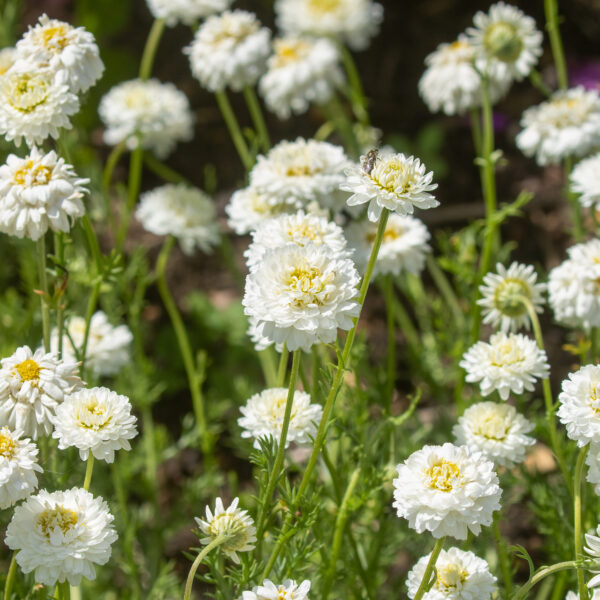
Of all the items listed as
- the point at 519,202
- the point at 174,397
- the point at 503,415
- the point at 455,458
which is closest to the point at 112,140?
the point at 174,397

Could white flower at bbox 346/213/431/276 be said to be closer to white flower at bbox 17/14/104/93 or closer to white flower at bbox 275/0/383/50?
white flower at bbox 17/14/104/93

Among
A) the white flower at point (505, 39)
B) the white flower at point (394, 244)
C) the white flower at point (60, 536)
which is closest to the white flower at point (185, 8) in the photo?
the white flower at point (505, 39)

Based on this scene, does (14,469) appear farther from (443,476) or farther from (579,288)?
(579,288)

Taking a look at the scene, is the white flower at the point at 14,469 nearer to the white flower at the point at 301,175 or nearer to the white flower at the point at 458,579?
the white flower at the point at 458,579

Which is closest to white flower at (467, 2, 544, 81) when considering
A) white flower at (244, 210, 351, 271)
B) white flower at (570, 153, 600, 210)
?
white flower at (570, 153, 600, 210)

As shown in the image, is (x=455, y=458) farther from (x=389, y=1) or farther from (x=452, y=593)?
(x=389, y=1)

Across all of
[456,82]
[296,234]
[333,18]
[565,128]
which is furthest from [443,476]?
[333,18]
